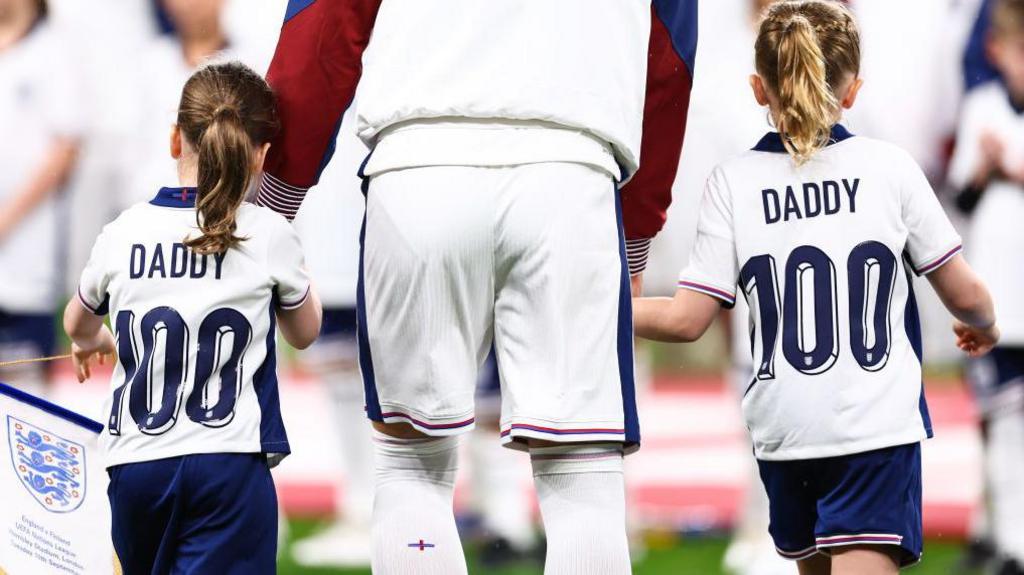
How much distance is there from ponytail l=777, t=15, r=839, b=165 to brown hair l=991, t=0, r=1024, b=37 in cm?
218

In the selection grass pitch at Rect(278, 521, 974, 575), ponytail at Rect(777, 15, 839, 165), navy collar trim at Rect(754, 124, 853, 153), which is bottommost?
grass pitch at Rect(278, 521, 974, 575)

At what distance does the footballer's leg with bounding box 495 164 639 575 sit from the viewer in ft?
6.33

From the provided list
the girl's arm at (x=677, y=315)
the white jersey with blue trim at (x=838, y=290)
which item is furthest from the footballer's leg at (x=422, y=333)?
the white jersey with blue trim at (x=838, y=290)

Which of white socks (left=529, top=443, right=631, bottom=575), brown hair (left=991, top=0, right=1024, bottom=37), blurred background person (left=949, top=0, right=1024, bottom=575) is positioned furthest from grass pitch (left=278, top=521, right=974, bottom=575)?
white socks (left=529, top=443, right=631, bottom=575)

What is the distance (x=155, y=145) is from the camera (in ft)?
15.5

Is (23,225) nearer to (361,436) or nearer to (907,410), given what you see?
(361,436)

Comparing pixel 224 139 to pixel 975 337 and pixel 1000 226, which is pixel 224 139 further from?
pixel 1000 226

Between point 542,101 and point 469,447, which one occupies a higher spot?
point 542,101

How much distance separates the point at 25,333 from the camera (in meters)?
4.57

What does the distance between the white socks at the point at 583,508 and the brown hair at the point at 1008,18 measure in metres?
2.72

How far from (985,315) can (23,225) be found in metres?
3.35

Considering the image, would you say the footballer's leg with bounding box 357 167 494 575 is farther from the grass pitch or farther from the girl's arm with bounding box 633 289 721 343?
the grass pitch

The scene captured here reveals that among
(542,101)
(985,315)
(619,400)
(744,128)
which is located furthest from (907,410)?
(744,128)

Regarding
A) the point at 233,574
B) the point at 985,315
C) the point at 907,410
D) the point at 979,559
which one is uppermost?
the point at 985,315
